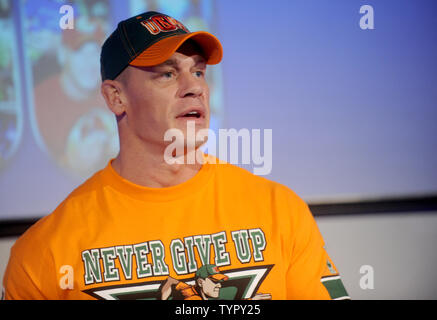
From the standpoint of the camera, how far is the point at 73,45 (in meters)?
1.67

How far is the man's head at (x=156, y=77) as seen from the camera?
1.20m

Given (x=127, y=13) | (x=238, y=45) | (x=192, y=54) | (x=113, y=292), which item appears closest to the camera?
(x=113, y=292)

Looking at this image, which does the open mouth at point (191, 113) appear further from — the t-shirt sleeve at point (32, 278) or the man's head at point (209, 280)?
the t-shirt sleeve at point (32, 278)

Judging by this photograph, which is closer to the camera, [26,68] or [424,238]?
[26,68]

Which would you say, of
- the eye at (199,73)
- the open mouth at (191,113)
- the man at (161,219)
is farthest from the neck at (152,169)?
the eye at (199,73)

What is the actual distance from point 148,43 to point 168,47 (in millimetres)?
72

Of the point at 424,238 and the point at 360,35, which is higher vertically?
the point at 360,35

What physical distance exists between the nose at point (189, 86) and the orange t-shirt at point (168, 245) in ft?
0.76

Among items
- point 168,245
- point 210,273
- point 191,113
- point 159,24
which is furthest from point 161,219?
point 159,24

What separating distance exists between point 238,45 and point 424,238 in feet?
4.05

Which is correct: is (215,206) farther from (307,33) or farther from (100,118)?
(307,33)

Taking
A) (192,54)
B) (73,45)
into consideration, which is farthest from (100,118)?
(192,54)

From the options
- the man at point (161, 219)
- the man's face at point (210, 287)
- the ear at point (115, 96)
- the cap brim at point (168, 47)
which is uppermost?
the cap brim at point (168, 47)

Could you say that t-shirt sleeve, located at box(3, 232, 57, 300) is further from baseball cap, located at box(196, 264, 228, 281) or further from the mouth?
the mouth
